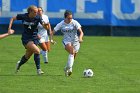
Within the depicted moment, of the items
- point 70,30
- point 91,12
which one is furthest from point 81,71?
point 91,12

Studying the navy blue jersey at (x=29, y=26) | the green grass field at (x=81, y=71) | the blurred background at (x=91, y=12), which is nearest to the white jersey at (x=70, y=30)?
the navy blue jersey at (x=29, y=26)

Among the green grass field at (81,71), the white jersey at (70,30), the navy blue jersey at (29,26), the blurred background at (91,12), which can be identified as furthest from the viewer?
the blurred background at (91,12)

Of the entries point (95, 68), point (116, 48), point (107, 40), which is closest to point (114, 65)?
point (95, 68)

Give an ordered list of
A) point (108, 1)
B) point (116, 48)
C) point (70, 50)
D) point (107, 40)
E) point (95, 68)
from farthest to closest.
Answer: point (108, 1), point (107, 40), point (116, 48), point (95, 68), point (70, 50)

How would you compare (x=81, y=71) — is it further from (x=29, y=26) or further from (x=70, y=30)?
(x=29, y=26)

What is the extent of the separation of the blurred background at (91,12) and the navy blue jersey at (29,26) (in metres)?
18.9

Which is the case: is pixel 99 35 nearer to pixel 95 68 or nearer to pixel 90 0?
pixel 90 0

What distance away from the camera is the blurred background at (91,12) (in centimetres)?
3528

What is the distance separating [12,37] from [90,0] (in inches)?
216

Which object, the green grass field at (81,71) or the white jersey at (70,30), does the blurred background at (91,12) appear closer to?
the green grass field at (81,71)

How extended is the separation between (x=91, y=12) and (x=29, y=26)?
19465 millimetres

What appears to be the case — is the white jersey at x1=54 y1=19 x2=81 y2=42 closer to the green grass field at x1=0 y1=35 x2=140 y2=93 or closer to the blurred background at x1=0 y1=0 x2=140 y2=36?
the green grass field at x1=0 y1=35 x2=140 y2=93

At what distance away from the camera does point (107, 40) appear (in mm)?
32750

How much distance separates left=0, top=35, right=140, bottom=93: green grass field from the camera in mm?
13805
